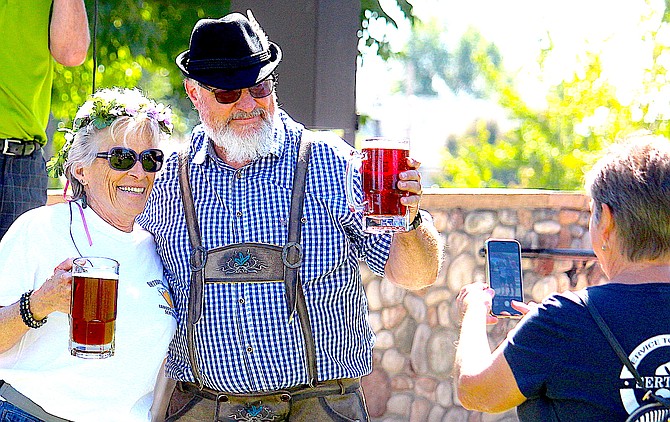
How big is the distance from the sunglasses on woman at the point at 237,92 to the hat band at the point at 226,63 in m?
0.06

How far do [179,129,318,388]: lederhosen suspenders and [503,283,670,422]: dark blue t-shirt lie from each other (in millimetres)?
879

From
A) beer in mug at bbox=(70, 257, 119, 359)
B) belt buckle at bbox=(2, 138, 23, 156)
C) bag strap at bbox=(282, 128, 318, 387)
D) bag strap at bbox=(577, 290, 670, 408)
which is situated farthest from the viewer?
belt buckle at bbox=(2, 138, 23, 156)

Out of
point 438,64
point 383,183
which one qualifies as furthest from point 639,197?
point 438,64

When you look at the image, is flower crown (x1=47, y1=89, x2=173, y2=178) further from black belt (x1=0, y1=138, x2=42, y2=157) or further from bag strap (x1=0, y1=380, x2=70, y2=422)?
bag strap (x1=0, y1=380, x2=70, y2=422)

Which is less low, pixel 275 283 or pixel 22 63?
pixel 22 63

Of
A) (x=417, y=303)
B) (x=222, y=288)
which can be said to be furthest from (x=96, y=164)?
(x=417, y=303)

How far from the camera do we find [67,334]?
3211 millimetres

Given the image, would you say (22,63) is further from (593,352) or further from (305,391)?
(593,352)

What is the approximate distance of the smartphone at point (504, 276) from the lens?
3164 millimetres

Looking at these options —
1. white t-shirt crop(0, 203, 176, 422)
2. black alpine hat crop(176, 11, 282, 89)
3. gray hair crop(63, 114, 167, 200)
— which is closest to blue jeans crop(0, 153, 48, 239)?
gray hair crop(63, 114, 167, 200)

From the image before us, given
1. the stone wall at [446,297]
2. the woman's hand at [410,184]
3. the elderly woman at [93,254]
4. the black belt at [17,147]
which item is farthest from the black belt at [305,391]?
the stone wall at [446,297]

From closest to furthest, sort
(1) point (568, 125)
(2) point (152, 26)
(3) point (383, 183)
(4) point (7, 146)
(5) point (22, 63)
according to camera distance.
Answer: (3) point (383, 183)
(4) point (7, 146)
(5) point (22, 63)
(2) point (152, 26)
(1) point (568, 125)

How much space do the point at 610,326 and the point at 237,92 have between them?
4.94ft

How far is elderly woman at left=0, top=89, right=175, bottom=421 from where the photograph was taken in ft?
10.4
